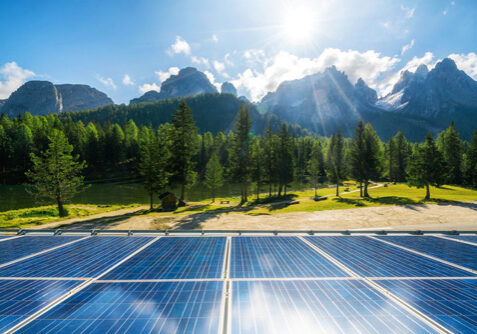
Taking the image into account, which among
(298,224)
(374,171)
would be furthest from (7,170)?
(374,171)

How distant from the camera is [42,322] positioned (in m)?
3.60

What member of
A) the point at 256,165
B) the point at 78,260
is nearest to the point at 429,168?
the point at 256,165

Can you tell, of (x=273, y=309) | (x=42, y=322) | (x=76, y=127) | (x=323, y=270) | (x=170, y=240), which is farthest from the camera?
(x=76, y=127)

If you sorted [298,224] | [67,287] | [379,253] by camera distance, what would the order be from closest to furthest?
[67,287] < [379,253] < [298,224]

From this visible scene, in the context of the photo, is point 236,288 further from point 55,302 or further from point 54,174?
point 54,174

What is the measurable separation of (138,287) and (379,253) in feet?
26.5

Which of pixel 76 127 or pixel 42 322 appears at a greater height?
pixel 76 127

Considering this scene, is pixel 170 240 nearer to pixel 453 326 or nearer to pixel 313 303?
pixel 313 303

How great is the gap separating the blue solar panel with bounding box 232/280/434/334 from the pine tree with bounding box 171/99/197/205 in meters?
33.4

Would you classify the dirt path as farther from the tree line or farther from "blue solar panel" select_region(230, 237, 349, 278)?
the tree line

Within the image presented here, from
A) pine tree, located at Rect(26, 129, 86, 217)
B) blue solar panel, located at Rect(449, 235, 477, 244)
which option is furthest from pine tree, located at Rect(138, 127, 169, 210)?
blue solar panel, located at Rect(449, 235, 477, 244)

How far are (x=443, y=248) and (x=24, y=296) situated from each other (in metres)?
13.9

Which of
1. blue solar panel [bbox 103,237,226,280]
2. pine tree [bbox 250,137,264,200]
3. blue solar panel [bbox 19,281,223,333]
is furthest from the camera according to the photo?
pine tree [bbox 250,137,264,200]

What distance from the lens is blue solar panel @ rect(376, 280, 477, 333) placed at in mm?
3799
